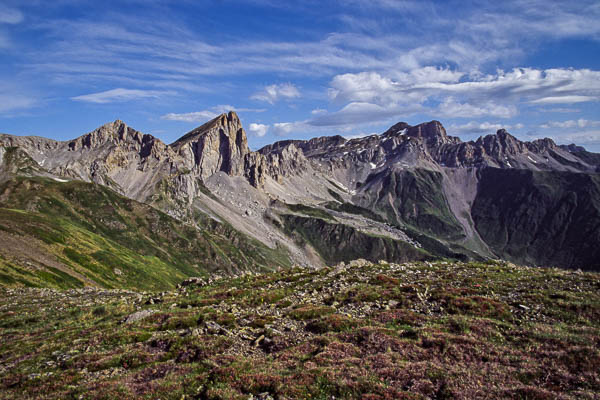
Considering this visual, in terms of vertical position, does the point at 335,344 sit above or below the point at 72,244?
above

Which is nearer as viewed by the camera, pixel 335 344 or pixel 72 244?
pixel 335 344

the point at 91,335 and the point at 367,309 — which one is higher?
the point at 367,309

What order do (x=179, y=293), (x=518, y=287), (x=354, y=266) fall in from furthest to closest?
(x=354, y=266) → (x=179, y=293) → (x=518, y=287)

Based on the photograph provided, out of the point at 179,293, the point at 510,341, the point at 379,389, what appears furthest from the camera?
the point at 179,293

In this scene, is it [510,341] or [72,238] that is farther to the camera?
[72,238]

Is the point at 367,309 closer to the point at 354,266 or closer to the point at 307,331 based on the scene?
the point at 307,331

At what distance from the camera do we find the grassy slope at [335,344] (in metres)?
14.2

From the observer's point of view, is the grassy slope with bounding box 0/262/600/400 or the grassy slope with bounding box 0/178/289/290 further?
the grassy slope with bounding box 0/178/289/290

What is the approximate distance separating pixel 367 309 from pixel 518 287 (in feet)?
48.3

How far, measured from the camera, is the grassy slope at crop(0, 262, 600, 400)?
14.2m

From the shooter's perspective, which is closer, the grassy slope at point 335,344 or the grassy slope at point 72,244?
the grassy slope at point 335,344

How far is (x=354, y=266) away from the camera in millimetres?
46594

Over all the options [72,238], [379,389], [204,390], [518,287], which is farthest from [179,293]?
[72,238]

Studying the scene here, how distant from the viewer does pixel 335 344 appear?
18.8 m
